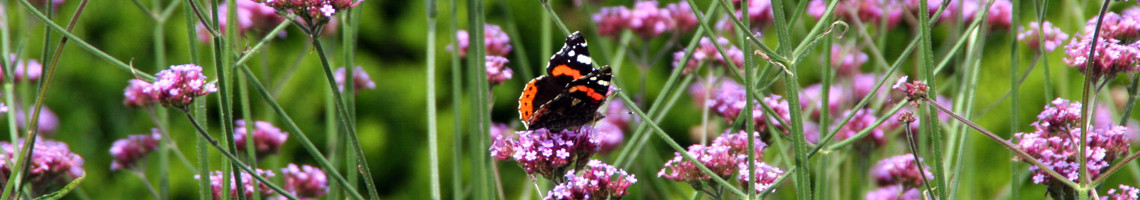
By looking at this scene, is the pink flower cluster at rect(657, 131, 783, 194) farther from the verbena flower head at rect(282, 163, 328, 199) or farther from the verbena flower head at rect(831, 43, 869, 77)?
the verbena flower head at rect(831, 43, 869, 77)

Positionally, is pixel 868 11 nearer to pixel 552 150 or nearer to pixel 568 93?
pixel 568 93

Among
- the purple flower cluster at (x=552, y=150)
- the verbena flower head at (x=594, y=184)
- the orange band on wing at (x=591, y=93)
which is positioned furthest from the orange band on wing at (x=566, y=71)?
the verbena flower head at (x=594, y=184)

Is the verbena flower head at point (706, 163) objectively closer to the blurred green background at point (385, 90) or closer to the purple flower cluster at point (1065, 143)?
the purple flower cluster at point (1065, 143)

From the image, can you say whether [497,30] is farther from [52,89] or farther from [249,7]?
[52,89]

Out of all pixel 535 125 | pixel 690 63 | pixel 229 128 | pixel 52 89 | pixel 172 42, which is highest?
pixel 172 42

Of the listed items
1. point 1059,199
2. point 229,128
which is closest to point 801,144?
point 1059,199

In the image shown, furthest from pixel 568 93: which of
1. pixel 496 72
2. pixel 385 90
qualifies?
pixel 385 90

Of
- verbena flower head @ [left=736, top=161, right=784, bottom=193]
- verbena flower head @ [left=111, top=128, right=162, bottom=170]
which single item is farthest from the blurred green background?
verbena flower head @ [left=736, top=161, right=784, bottom=193]
